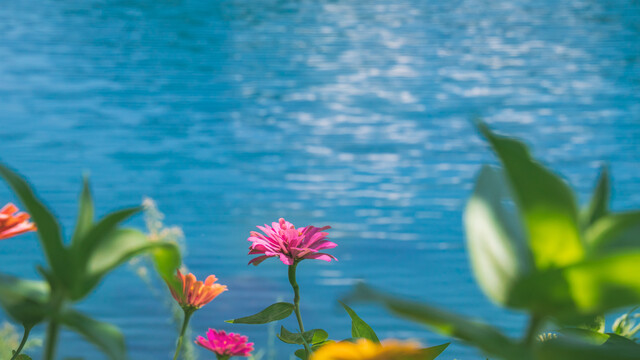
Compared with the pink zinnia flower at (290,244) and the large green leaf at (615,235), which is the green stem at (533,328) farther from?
the pink zinnia flower at (290,244)

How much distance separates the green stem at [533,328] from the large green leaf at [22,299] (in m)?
0.18

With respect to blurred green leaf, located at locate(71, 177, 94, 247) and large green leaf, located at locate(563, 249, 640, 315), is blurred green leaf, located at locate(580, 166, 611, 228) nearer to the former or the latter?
large green leaf, located at locate(563, 249, 640, 315)

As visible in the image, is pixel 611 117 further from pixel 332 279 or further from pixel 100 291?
pixel 100 291

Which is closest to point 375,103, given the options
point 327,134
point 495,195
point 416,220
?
point 327,134

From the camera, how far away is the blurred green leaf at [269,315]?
481mm

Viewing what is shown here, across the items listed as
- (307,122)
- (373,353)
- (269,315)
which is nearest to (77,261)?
(373,353)

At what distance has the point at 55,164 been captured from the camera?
4.84 metres

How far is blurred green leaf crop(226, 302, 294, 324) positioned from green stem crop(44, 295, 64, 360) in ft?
0.72

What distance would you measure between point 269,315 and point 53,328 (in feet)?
0.81

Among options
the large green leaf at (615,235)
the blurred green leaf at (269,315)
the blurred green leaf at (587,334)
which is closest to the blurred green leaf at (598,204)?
the large green leaf at (615,235)

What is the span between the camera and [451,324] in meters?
0.22

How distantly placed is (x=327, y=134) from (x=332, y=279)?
8.87ft

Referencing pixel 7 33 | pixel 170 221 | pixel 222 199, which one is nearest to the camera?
pixel 170 221

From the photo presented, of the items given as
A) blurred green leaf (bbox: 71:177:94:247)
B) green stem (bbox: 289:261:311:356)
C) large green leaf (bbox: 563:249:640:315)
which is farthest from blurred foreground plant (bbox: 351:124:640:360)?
green stem (bbox: 289:261:311:356)
